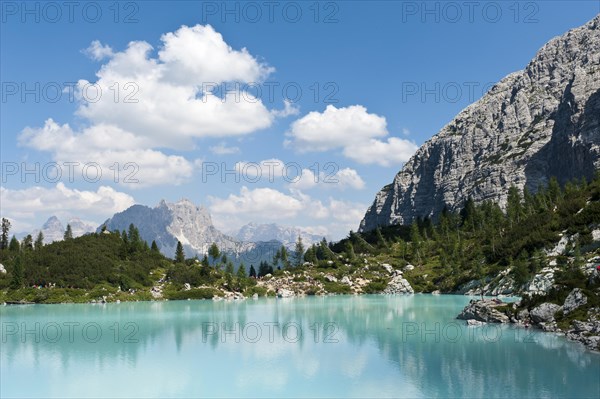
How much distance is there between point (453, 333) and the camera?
63.0 metres

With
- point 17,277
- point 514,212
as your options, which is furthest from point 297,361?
point 514,212

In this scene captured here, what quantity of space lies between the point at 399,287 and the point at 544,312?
98.8 m

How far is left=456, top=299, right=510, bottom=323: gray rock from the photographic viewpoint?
70.2m

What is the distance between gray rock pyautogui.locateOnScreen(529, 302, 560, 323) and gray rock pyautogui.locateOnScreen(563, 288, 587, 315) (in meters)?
1.56

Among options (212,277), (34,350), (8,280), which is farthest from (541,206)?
(8,280)

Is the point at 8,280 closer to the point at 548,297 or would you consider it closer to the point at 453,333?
the point at 453,333

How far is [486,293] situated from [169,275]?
361ft

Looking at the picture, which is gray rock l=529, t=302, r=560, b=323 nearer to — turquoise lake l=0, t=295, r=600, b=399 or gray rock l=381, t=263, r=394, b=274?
turquoise lake l=0, t=295, r=600, b=399

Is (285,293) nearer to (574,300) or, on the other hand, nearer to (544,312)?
(544,312)

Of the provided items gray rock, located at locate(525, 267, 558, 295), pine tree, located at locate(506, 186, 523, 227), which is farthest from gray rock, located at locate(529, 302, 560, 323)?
pine tree, located at locate(506, 186, 523, 227)

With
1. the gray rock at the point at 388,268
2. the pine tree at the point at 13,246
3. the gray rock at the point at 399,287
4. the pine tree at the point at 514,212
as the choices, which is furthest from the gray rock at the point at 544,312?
the pine tree at the point at 13,246

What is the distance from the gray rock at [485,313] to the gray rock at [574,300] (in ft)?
33.1

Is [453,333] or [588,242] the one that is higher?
[588,242]

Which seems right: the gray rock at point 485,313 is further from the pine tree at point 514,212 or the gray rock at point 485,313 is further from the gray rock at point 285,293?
the pine tree at point 514,212
